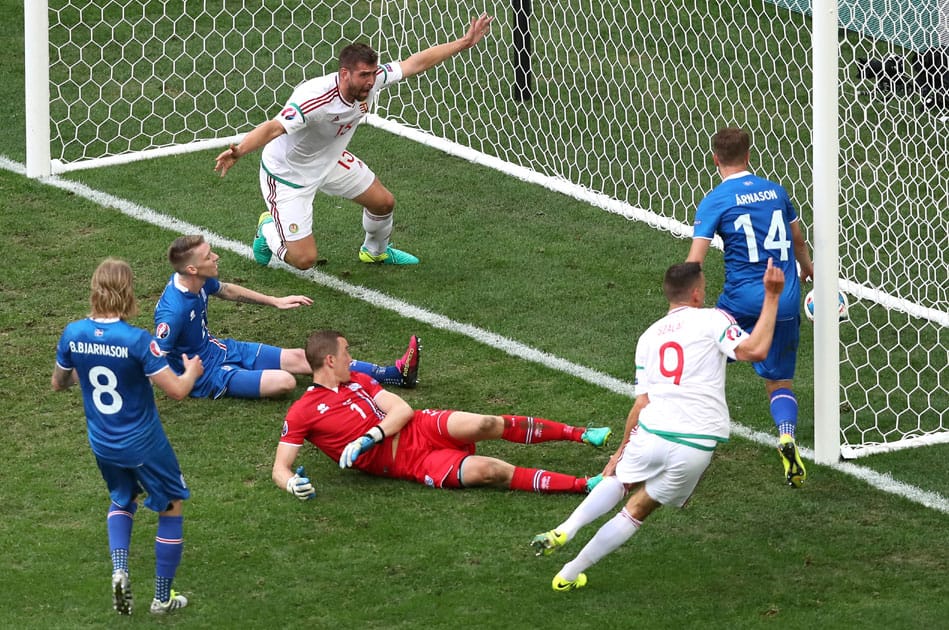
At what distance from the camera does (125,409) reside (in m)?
6.32

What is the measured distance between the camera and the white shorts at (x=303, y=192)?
10.4 m

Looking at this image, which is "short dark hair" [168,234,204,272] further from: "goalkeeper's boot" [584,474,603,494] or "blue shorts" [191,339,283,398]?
"goalkeeper's boot" [584,474,603,494]

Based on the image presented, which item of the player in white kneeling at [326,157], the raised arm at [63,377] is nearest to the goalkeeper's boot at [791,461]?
the raised arm at [63,377]

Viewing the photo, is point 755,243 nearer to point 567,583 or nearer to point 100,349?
point 567,583

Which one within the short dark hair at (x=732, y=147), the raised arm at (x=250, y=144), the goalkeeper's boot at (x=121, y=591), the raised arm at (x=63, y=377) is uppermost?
the short dark hair at (x=732, y=147)

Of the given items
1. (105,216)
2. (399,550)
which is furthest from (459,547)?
(105,216)

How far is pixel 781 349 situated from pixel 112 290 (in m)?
3.44

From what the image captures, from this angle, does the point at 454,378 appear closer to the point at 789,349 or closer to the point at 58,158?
the point at 789,349

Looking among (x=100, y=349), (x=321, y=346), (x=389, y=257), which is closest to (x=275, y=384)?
(x=321, y=346)

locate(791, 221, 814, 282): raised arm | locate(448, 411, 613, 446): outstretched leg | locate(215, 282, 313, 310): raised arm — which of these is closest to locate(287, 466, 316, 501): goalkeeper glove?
locate(448, 411, 613, 446): outstretched leg

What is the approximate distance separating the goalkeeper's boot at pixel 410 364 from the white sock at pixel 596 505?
231cm

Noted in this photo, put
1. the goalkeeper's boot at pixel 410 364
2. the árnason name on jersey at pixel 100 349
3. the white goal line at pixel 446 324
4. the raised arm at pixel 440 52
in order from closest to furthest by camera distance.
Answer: the árnason name on jersey at pixel 100 349 → the white goal line at pixel 446 324 → the goalkeeper's boot at pixel 410 364 → the raised arm at pixel 440 52

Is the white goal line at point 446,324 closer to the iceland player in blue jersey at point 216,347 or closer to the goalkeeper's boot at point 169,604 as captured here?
the iceland player in blue jersey at point 216,347

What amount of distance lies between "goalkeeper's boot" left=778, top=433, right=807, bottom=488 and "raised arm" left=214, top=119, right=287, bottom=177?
12.1ft
